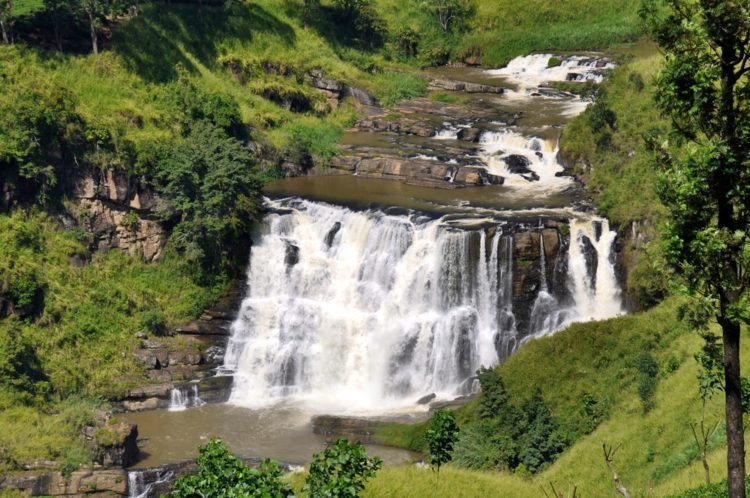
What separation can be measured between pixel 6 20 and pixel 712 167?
44895 mm

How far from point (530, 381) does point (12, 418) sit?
19.8 m

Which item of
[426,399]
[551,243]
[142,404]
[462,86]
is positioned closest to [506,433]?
[426,399]

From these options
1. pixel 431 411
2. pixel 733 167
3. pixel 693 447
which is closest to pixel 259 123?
pixel 431 411

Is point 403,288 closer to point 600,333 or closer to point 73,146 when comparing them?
point 600,333

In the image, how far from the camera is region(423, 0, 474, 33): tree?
74.8 meters

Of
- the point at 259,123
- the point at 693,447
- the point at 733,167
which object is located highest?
the point at 259,123

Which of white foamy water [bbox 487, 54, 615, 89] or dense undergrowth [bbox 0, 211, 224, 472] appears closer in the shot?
dense undergrowth [bbox 0, 211, 224, 472]

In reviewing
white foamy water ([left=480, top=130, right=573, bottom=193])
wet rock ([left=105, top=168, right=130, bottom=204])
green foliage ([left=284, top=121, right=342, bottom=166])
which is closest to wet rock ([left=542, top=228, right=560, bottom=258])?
white foamy water ([left=480, top=130, right=573, bottom=193])

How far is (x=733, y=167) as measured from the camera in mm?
12617

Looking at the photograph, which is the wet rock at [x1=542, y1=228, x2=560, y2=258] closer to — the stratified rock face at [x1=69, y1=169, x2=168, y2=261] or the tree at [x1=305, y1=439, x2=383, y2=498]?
the stratified rock face at [x1=69, y1=169, x2=168, y2=261]

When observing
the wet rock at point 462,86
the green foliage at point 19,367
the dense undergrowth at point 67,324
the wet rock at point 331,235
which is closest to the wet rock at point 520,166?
the wet rock at point 331,235

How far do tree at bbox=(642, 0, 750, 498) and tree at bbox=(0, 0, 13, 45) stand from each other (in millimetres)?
43275

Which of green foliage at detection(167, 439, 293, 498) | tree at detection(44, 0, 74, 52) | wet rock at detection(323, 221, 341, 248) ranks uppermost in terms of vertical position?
tree at detection(44, 0, 74, 52)

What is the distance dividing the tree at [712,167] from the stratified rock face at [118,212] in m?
35.8
